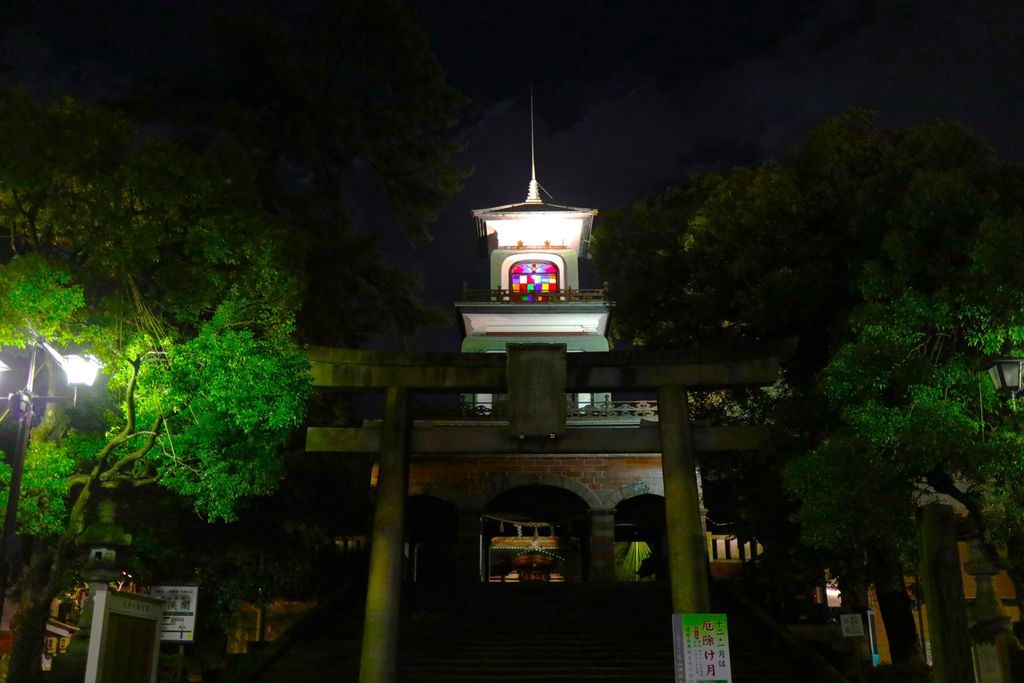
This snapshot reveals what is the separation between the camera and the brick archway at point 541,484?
2295cm

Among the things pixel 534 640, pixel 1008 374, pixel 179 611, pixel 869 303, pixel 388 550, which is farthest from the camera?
pixel 534 640

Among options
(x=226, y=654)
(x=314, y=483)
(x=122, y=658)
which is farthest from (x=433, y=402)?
(x=122, y=658)

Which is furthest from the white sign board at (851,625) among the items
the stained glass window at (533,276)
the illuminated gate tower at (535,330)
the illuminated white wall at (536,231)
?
the illuminated white wall at (536,231)

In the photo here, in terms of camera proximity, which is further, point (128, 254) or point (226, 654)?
point (226, 654)

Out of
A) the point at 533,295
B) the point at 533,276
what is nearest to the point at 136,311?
the point at 533,295

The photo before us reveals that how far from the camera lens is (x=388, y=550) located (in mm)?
12633

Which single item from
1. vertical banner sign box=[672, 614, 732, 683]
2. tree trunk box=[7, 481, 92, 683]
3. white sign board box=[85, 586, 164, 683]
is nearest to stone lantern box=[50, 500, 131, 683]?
tree trunk box=[7, 481, 92, 683]

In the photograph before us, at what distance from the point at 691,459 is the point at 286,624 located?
9.34 meters

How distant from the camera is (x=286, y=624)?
56.4 feet

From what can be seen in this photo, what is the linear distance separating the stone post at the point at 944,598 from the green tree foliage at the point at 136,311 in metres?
8.11

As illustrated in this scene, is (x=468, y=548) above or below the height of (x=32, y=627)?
above

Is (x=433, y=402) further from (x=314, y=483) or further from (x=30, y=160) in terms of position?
(x=30, y=160)

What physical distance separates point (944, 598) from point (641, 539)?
18055 mm

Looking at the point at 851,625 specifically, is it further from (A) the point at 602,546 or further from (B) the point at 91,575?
(B) the point at 91,575
